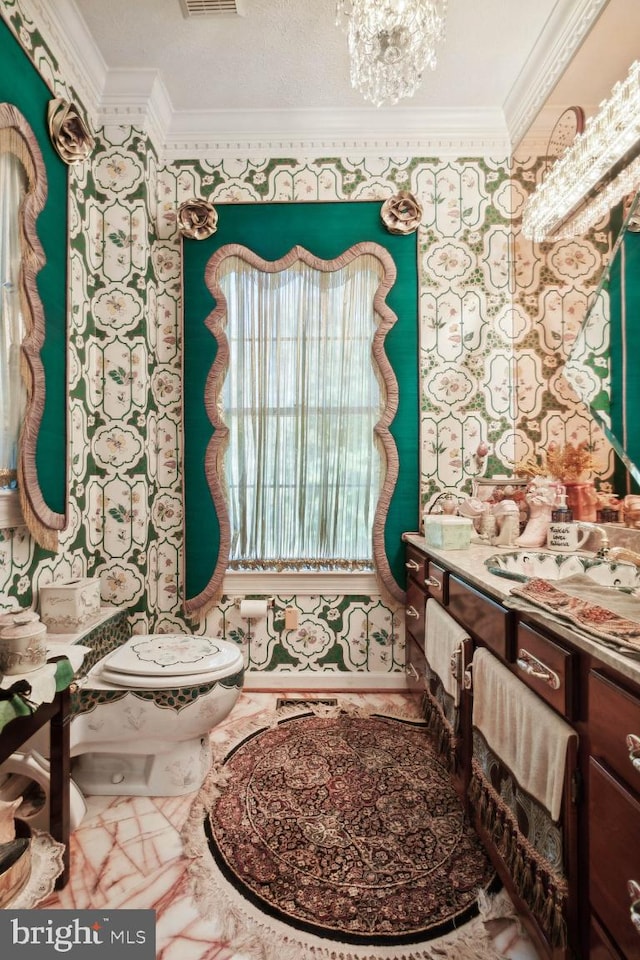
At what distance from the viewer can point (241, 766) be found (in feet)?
6.22

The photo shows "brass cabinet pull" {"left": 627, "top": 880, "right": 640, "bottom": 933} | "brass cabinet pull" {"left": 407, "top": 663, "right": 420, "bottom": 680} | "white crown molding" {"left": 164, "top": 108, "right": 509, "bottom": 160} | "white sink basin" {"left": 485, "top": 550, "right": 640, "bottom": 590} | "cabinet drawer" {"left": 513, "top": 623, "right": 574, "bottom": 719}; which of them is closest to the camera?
"brass cabinet pull" {"left": 627, "top": 880, "right": 640, "bottom": 933}

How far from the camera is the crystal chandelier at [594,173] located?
1716 millimetres

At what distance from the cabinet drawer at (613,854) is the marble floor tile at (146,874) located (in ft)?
1.64

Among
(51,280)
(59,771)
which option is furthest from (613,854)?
(51,280)

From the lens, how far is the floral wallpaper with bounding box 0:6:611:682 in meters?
2.43

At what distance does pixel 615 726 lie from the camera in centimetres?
84

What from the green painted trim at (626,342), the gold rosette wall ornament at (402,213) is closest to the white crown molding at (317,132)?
the gold rosette wall ornament at (402,213)

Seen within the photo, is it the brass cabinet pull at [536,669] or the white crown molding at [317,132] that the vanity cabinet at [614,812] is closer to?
the brass cabinet pull at [536,669]

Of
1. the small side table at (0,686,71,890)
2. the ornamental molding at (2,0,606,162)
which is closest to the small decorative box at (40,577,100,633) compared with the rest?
the small side table at (0,686,71,890)

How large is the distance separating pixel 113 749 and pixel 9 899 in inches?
28.1

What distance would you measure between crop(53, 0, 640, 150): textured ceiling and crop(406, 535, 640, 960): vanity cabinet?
7.01ft

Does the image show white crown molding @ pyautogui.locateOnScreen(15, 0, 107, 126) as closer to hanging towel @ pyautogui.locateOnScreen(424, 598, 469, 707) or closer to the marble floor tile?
hanging towel @ pyautogui.locateOnScreen(424, 598, 469, 707)

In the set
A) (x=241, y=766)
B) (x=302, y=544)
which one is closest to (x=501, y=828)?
(x=241, y=766)

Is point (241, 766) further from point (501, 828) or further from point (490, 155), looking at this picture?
point (490, 155)
